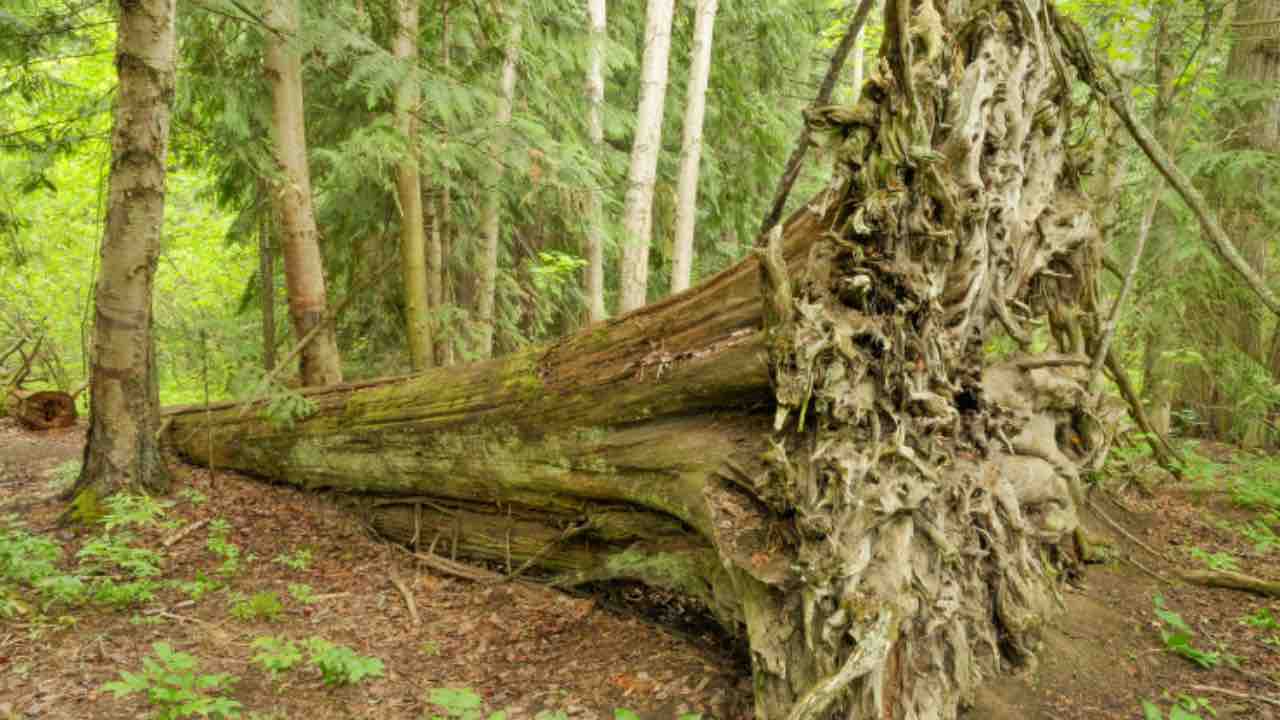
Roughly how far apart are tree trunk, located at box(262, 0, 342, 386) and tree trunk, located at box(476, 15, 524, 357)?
1709 millimetres

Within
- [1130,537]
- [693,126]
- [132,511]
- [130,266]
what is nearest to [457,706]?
[132,511]

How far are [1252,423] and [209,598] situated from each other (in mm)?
9887

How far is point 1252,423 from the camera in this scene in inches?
299

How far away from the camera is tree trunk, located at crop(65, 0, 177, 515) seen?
192 inches

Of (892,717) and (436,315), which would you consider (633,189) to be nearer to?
(436,315)

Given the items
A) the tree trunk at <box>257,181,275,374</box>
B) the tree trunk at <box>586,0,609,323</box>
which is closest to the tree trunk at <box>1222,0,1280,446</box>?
the tree trunk at <box>586,0,609,323</box>

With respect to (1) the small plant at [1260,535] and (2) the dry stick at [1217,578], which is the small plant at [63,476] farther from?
(1) the small plant at [1260,535]

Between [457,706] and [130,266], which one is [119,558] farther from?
[457,706]

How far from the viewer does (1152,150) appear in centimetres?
431

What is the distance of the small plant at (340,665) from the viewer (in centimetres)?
373

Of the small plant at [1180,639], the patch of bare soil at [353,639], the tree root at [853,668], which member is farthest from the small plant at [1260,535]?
the patch of bare soil at [353,639]

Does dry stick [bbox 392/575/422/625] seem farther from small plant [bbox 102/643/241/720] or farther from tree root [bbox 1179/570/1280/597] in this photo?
tree root [bbox 1179/570/1280/597]

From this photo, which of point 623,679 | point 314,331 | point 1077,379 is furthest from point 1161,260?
point 314,331

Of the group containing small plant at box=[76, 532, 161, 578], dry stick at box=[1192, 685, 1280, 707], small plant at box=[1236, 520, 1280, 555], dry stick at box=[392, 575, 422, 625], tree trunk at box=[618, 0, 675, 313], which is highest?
tree trunk at box=[618, 0, 675, 313]
